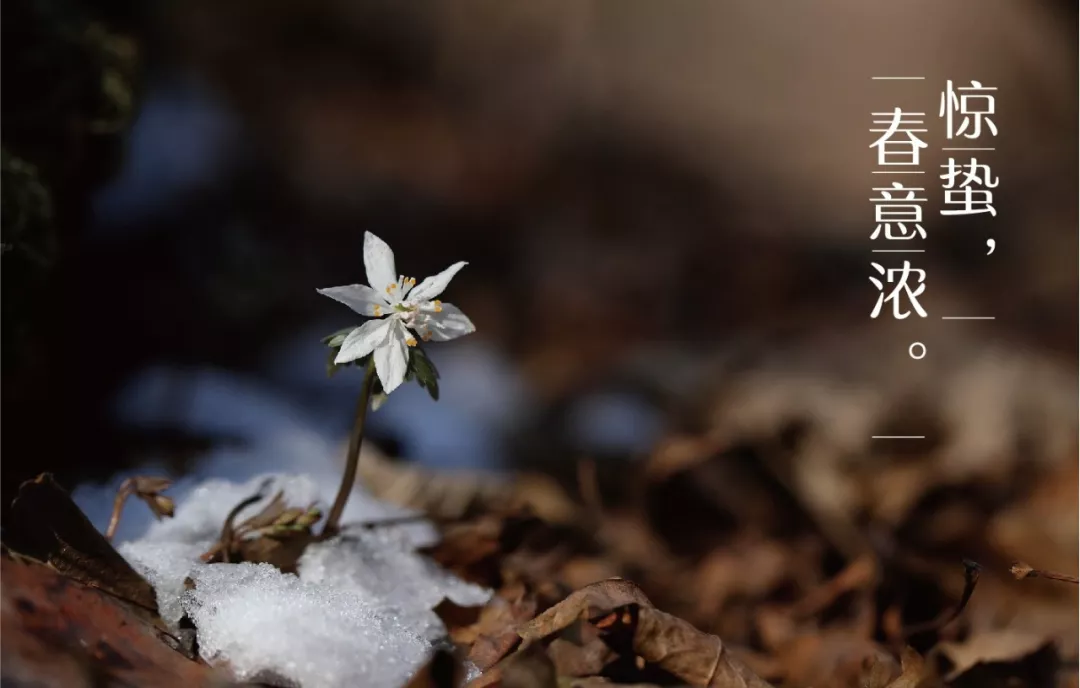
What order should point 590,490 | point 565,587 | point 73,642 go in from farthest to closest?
point 590,490 < point 565,587 < point 73,642

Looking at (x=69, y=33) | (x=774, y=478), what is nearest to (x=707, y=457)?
(x=774, y=478)

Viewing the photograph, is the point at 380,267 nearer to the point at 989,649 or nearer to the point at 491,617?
the point at 491,617

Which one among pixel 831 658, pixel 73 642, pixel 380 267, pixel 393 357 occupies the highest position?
pixel 380 267

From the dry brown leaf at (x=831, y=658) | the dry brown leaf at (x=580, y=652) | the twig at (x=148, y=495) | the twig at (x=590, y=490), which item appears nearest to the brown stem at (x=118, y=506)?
the twig at (x=148, y=495)

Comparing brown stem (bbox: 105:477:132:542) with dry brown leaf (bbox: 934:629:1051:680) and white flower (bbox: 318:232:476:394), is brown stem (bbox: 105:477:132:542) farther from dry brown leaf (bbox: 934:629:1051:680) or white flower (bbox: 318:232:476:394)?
dry brown leaf (bbox: 934:629:1051:680)

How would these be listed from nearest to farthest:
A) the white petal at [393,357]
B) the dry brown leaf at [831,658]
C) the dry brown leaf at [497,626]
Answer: the dry brown leaf at [497,626] < the white petal at [393,357] < the dry brown leaf at [831,658]

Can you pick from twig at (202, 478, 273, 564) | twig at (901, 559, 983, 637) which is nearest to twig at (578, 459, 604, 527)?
twig at (901, 559, 983, 637)

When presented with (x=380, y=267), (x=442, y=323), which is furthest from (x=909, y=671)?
(x=380, y=267)

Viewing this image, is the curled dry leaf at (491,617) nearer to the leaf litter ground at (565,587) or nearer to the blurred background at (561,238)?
the leaf litter ground at (565,587)
